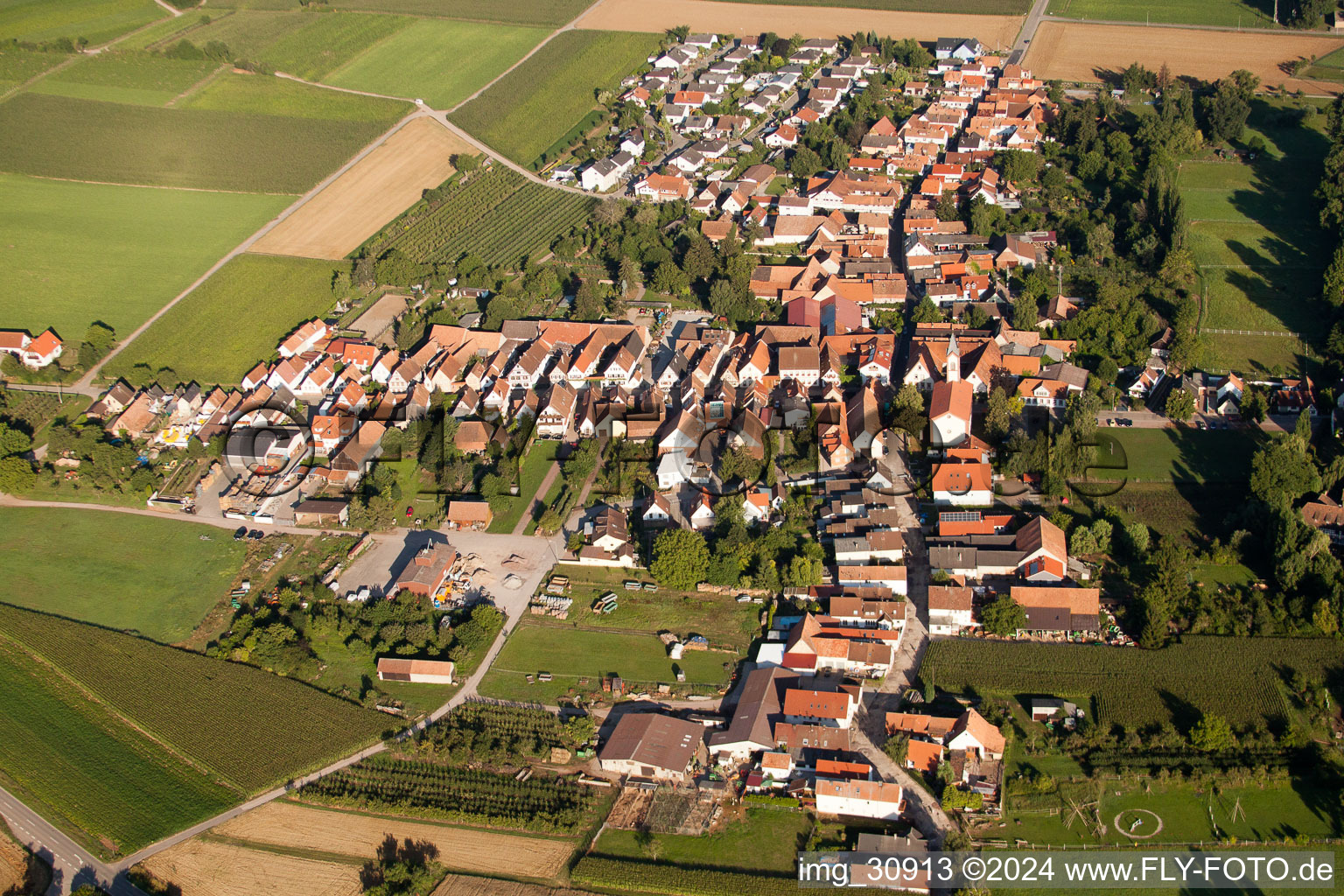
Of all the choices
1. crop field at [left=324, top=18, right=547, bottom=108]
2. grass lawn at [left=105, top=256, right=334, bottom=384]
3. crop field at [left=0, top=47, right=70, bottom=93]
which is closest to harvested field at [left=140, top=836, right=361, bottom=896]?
grass lawn at [left=105, top=256, right=334, bottom=384]

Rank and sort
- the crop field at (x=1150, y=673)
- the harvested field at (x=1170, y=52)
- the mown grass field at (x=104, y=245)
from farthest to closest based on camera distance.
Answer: the harvested field at (x=1170, y=52) < the mown grass field at (x=104, y=245) < the crop field at (x=1150, y=673)

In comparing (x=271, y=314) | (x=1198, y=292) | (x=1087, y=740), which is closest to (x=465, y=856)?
(x=1087, y=740)

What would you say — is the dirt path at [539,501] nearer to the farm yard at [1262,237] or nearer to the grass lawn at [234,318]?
the grass lawn at [234,318]

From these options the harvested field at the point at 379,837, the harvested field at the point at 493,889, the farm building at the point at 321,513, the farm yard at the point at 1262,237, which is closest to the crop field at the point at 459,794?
the harvested field at the point at 379,837

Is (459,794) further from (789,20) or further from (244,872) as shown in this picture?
(789,20)

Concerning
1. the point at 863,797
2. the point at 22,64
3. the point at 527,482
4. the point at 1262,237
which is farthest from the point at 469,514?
the point at 22,64
